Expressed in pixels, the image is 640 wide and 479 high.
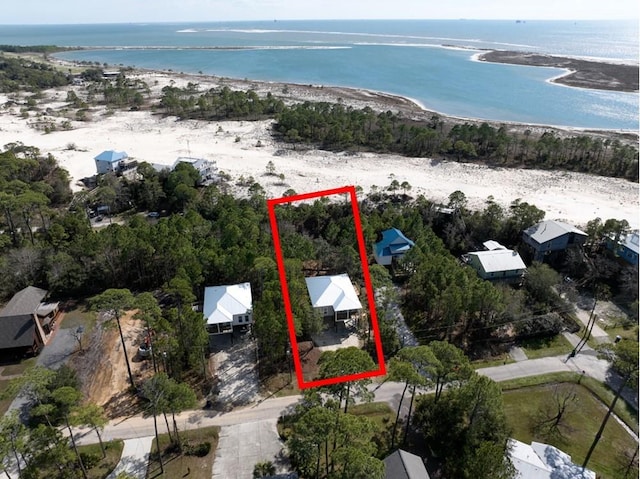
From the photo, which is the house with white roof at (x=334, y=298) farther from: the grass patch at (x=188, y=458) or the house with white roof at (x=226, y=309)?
the grass patch at (x=188, y=458)

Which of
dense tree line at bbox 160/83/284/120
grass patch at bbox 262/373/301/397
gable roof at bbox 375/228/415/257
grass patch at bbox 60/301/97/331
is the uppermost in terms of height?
dense tree line at bbox 160/83/284/120

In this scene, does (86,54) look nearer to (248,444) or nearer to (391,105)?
(391,105)

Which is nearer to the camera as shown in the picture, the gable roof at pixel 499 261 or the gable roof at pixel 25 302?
the gable roof at pixel 25 302

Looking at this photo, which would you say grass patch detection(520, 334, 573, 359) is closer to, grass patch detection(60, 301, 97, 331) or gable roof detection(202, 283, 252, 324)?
gable roof detection(202, 283, 252, 324)

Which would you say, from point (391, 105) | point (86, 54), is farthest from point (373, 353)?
point (86, 54)

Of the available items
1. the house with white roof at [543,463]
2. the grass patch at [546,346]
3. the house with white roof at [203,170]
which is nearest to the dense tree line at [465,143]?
the house with white roof at [203,170]

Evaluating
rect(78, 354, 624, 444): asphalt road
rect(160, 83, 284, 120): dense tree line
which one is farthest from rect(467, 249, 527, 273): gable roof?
rect(160, 83, 284, 120): dense tree line

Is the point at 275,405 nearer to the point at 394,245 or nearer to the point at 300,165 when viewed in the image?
the point at 394,245
